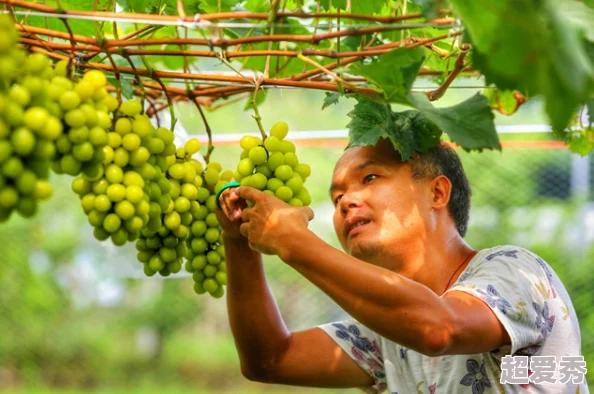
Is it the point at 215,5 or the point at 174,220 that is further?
the point at 215,5

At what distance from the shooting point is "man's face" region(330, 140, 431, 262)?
1.71 meters

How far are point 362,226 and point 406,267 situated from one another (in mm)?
150

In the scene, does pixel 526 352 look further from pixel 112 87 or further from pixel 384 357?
pixel 112 87

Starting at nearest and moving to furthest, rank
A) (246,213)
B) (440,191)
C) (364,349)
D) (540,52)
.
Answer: (540,52)
(246,213)
(440,191)
(364,349)

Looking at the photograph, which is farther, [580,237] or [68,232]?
[68,232]

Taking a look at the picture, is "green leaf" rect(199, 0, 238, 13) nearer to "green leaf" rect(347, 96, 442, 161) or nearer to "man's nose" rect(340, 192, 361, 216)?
"green leaf" rect(347, 96, 442, 161)

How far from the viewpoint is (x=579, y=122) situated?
6.81ft

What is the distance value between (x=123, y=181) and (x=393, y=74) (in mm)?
426

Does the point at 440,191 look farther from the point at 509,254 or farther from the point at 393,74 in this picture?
the point at 393,74

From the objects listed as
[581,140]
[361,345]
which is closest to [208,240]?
[361,345]

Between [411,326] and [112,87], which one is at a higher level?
[112,87]

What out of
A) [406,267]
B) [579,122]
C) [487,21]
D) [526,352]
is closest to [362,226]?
[406,267]

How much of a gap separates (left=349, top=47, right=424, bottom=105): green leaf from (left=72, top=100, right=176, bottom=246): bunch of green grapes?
323mm

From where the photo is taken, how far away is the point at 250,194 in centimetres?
133
